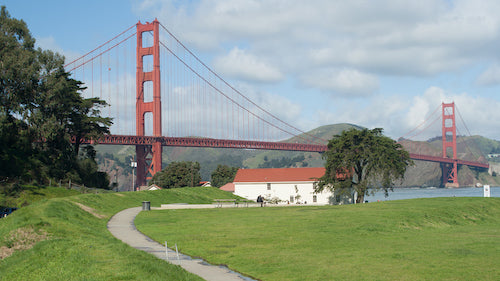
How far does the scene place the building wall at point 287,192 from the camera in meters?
84.7

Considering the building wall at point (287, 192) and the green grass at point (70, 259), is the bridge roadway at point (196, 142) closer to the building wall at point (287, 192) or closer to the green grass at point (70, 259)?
the building wall at point (287, 192)

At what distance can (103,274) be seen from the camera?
13.7m

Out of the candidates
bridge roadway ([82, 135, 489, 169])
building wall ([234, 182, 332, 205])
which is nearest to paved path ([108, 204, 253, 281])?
building wall ([234, 182, 332, 205])

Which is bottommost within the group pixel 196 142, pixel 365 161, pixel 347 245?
pixel 347 245

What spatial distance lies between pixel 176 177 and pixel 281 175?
33924mm

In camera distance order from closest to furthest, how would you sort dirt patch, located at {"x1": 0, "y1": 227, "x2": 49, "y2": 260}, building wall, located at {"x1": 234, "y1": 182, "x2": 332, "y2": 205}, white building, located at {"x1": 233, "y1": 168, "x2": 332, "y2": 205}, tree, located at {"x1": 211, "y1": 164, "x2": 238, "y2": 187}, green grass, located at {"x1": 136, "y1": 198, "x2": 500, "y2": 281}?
green grass, located at {"x1": 136, "y1": 198, "x2": 500, "y2": 281}
dirt patch, located at {"x1": 0, "y1": 227, "x2": 49, "y2": 260}
building wall, located at {"x1": 234, "y1": 182, "x2": 332, "y2": 205}
white building, located at {"x1": 233, "y1": 168, "x2": 332, "y2": 205}
tree, located at {"x1": 211, "y1": 164, "x2": 238, "y2": 187}

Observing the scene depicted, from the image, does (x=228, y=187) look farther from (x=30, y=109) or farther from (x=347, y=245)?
(x=347, y=245)

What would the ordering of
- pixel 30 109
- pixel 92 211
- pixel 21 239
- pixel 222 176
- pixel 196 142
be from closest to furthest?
pixel 21 239 → pixel 92 211 → pixel 30 109 → pixel 196 142 → pixel 222 176

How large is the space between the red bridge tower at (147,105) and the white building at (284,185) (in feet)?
104

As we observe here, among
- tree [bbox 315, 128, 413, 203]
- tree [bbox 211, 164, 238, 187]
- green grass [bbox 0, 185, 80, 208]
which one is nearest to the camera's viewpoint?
green grass [bbox 0, 185, 80, 208]

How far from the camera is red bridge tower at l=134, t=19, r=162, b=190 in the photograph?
117 metres

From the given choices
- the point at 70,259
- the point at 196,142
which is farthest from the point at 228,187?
the point at 70,259

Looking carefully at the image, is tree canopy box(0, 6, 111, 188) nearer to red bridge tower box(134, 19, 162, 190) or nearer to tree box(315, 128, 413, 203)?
tree box(315, 128, 413, 203)

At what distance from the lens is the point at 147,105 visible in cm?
12094
